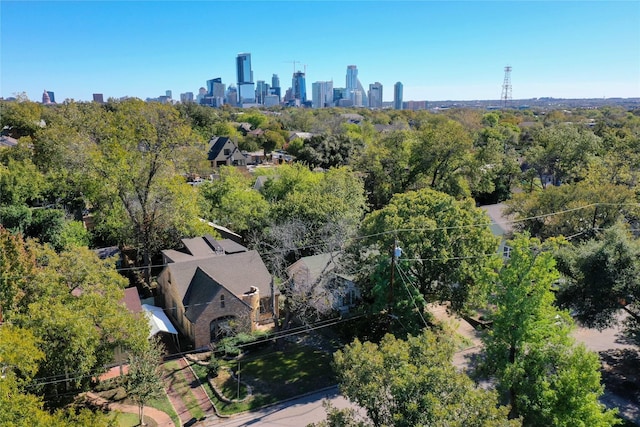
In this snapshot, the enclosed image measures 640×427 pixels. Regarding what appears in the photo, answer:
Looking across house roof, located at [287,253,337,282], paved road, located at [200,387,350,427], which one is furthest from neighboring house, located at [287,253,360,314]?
paved road, located at [200,387,350,427]

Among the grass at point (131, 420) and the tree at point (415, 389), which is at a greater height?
the tree at point (415, 389)

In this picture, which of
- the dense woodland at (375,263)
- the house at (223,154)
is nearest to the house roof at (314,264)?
the dense woodland at (375,263)

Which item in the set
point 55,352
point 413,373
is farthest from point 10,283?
point 413,373

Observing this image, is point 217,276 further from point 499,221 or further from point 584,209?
point 584,209

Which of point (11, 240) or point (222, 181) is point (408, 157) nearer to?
point (222, 181)

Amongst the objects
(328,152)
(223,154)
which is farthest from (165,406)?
(223,154)

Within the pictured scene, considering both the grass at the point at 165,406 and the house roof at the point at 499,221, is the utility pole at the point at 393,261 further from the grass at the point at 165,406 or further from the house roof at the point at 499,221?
the house roof at the point at 499,221
